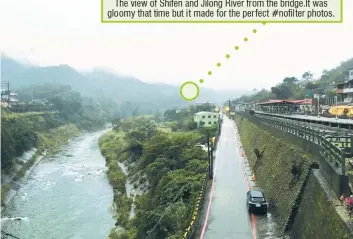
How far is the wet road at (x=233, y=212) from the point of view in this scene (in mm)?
15852

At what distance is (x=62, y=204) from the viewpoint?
37.9 metres

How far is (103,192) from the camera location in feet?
141

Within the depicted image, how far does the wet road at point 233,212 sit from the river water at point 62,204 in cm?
1106

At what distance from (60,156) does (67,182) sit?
2190 cm

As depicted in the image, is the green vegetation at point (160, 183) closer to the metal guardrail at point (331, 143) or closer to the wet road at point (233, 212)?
the wet road at point (233, 212)

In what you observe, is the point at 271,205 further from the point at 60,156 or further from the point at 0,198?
the point at 60,156

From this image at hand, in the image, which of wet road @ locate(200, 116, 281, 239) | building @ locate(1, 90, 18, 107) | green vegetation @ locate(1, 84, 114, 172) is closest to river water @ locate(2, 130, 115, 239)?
green vegetation @ locate(1, 84, 114, 172)

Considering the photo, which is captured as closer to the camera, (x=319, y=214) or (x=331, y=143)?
(x=319, y=214)

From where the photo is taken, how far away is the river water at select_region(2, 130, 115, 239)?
102ft

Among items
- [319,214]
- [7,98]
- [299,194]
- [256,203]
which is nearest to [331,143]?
[319,214]

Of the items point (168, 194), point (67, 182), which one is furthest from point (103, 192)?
point (168, 194)

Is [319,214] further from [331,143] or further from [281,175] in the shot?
[281,175]

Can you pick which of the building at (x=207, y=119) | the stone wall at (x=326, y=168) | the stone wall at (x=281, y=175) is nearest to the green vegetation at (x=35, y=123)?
the building at (x=207, y=119)

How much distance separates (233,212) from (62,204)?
24.1 m
